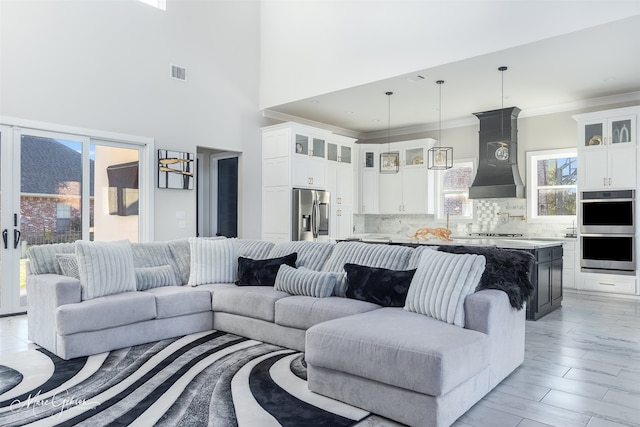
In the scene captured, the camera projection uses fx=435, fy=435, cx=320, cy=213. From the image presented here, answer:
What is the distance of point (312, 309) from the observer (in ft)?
11.0

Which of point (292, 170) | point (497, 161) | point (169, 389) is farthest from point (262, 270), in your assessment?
point (497, 161)

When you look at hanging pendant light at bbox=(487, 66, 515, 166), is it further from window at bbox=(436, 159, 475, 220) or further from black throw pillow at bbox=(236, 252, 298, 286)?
black throw pillow at bbox=(236, 252, 298, 286)

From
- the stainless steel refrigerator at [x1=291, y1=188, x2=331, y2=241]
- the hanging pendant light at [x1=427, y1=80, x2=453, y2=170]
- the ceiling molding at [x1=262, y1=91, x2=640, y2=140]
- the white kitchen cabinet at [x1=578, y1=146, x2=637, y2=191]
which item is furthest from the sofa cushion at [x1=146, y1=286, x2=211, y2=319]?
the white kitchen cabinet at [x1=578, y1=146, x2=637, y2=191]

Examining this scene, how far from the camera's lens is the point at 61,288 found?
11.1 ft

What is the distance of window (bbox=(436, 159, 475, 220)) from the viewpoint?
838 centimetres

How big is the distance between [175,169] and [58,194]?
5.19 feet

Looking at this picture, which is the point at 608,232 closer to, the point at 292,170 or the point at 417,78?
the point at 417,78

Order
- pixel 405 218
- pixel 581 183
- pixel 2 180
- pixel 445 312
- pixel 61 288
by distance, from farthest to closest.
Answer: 1. pixel 405 218
2. pixel 581 183
3. pixel 2 180
4. pixel 61 288
5. pixel 445 312

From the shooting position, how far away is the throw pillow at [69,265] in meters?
3.68

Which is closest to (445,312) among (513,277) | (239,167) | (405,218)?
(513,277)

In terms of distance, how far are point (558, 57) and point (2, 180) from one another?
6572 mm

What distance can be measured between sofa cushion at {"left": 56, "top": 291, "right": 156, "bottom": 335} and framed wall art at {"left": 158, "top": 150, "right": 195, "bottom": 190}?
9.54ft

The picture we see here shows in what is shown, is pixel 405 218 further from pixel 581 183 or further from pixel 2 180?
pixel 2 180

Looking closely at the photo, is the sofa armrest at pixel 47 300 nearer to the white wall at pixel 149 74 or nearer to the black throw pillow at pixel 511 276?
the white wall at pixel 149 74
